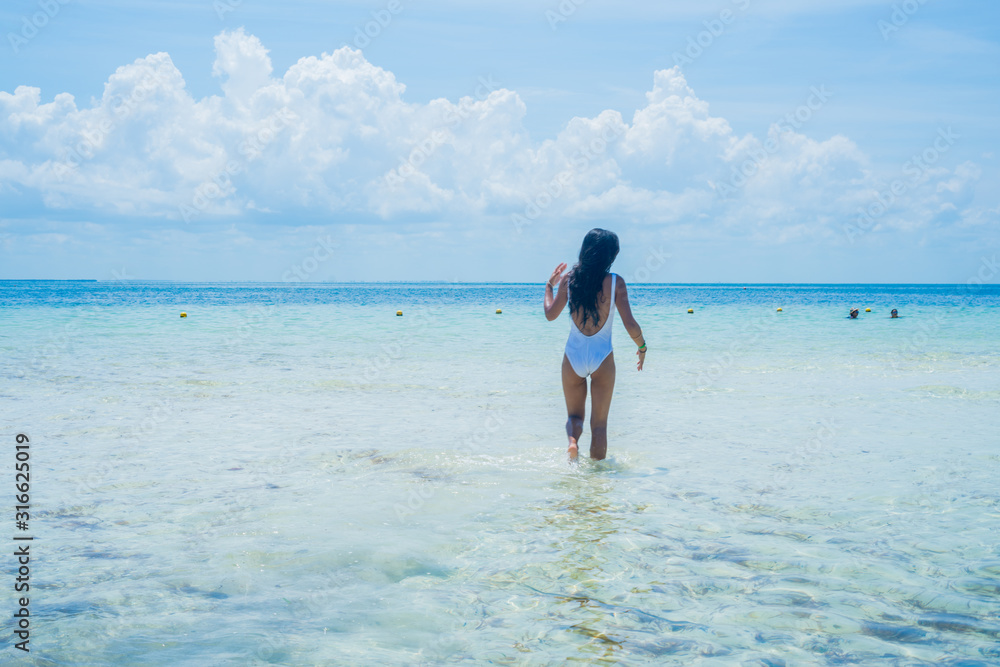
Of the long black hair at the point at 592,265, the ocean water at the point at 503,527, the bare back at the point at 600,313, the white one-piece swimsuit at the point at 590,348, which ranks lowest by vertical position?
the ocean water at the point at 503,527

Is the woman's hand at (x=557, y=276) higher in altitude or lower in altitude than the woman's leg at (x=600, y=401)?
higher

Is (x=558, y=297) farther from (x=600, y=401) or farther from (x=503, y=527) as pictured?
(x=503, y=527)

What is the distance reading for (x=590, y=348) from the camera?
6.48 metres

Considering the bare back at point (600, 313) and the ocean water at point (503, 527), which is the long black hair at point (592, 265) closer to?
the bare back at point (600, 313)

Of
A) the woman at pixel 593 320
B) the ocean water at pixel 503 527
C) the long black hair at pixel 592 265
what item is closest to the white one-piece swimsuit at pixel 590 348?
the woman at pixel 593 320

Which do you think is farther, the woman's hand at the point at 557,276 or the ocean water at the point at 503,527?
the woman's hand at the point at 557,276

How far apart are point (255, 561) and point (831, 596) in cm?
→ 322

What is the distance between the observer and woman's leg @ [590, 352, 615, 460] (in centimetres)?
653

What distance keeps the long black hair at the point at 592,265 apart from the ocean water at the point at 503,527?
5.22 ft

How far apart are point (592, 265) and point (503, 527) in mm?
2455

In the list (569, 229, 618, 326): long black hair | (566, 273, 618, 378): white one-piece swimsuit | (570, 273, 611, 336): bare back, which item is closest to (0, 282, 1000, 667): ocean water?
(566, 273, 618, 378): white one-piece swimsuit

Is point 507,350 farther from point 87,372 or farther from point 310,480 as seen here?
point 310,480

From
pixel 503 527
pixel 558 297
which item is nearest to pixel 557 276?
pixel 558 297

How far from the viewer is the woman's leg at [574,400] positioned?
6.66m
